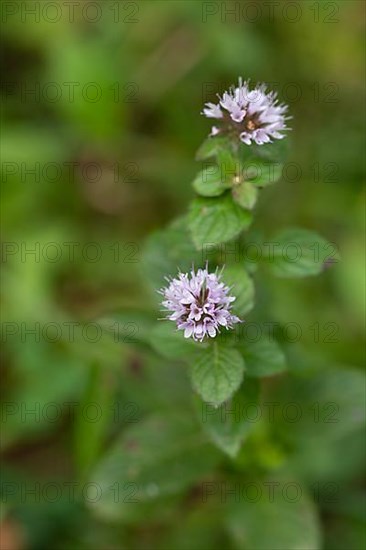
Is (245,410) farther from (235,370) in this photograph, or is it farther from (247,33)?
(247,33)

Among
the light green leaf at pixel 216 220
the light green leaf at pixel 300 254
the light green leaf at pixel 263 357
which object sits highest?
the light green leaf at pixel 216 220

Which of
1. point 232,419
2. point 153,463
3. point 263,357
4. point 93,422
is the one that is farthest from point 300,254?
point 93,422

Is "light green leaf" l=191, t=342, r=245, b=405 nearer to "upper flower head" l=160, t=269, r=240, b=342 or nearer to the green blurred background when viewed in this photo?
"upper flower head" l=160, t=269, r=240, b=342

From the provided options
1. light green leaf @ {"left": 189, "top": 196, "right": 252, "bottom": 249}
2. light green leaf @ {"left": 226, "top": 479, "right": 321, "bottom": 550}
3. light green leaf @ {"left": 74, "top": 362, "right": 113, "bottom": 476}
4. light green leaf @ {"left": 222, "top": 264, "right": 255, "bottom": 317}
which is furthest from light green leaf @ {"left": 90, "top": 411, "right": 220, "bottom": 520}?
light green leaf @ {"left": 189, "top": 196, "right": 252, "bottom": 249}

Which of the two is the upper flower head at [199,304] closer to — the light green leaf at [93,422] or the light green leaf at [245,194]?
the light green leaf at [245,194]

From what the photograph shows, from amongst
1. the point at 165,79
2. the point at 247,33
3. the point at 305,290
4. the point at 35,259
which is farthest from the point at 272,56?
the point at 35,259

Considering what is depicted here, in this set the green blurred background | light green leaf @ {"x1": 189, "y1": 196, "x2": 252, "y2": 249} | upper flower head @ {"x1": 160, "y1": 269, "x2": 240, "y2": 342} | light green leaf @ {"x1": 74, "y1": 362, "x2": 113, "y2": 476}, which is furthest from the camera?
the green blurred background

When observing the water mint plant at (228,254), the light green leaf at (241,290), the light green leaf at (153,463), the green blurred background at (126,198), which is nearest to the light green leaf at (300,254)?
the water mint plant at (228,254)
